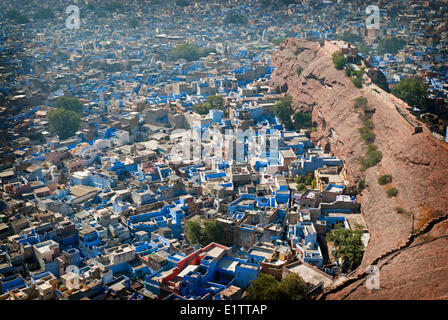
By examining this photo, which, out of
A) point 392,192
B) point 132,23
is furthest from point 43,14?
point 392,192

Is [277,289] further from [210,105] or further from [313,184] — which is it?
[210,105]

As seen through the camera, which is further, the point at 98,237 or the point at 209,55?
the point at 209,55

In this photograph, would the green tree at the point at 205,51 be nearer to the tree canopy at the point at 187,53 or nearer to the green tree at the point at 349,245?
the tree canopy at the point at 187,53

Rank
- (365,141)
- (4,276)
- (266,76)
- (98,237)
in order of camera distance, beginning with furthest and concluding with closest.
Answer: (266,76) → (365,141) → (98,237) → (4,276)

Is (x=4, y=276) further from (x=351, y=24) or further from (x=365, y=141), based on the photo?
(x=351, y=24)
